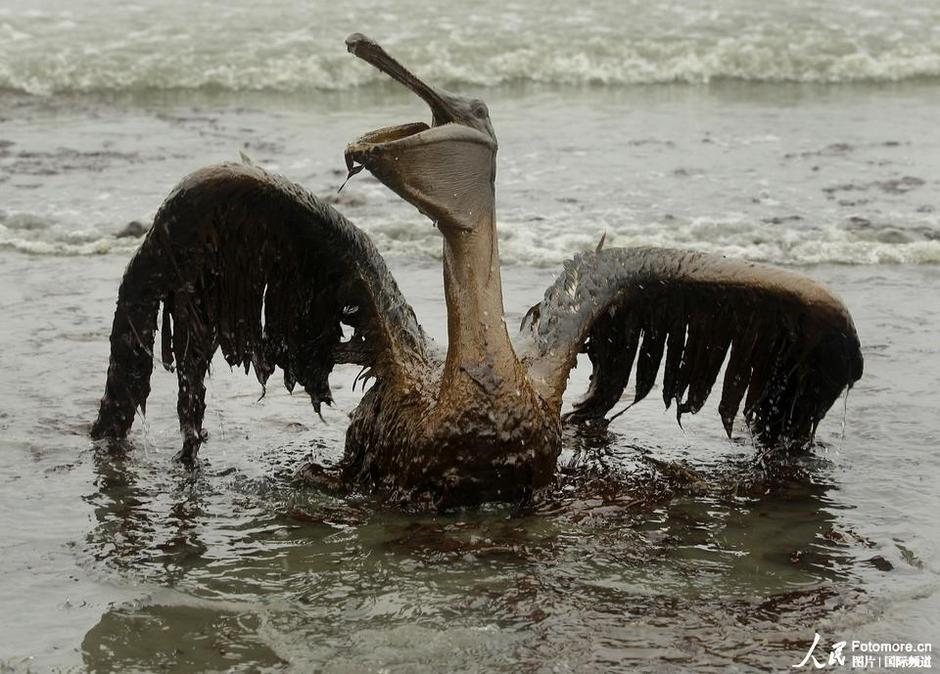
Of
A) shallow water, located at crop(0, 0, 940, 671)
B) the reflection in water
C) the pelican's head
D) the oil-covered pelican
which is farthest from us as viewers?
the oil-covered pelican

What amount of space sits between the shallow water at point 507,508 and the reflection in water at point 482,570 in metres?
0.01

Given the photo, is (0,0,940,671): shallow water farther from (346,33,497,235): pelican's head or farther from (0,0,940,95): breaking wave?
(0,0,940,95): breaking wave

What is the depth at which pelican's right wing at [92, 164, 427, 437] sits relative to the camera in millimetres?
5965

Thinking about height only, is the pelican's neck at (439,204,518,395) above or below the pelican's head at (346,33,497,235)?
below

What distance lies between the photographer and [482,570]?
5555mm

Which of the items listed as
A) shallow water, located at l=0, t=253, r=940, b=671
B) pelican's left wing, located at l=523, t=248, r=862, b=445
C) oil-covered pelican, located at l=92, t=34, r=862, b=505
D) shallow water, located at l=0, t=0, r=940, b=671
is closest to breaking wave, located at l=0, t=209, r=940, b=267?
shallow water, located at l=0, t=0, r=940, b=671

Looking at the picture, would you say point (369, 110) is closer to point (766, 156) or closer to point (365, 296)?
point (766, 156)

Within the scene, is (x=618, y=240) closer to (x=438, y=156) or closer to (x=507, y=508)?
(x=507, y=508)

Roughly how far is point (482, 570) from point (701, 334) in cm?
180

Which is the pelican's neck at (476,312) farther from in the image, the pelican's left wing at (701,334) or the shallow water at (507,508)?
the shallow water at (507,508)

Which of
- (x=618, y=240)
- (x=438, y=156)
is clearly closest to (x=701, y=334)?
(x=438, y=156)

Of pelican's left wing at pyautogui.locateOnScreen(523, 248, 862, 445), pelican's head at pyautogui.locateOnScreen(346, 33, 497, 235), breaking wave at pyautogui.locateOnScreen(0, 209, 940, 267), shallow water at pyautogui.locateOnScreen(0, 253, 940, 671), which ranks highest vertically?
pelican's head at pyautogui.locateOnScreen(346, 33, 497, 235)

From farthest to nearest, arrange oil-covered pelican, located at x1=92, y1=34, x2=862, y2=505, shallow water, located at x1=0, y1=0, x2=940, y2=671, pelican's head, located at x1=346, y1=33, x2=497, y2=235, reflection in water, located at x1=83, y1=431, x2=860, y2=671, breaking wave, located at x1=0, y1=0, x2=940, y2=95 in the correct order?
breaking wave, located at x1=0, y1=0, x2=940, y2=95 < oil-covered pelican, located at x1=92, y1=34, x2=862, y2=505 < pelican's head, located at x1=346, y1=33, x2=497, y2=235 < shallow water, located at x1=0, y1=0, x2=940, y2=671 < reflection in water, located at x1=83, y1=431, x2=860, y2=671

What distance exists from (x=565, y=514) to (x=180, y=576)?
157 centimetres
